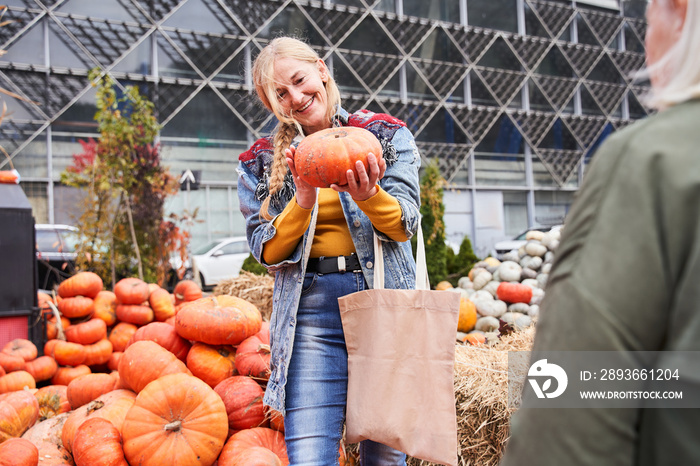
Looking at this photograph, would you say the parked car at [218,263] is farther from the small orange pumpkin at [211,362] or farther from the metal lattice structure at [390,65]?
the small orange pumpkin at [211,362]

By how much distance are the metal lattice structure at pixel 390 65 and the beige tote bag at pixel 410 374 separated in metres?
10.6

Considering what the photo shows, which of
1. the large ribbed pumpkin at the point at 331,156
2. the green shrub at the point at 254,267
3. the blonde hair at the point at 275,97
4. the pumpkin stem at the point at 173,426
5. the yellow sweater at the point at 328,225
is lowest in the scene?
the pumpkin stem at the point at 173,426

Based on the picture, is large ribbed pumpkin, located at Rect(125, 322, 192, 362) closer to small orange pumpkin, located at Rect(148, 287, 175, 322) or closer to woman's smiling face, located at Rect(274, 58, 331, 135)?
small orange pumpkin, located at Rect(148, 287, 175, 322)

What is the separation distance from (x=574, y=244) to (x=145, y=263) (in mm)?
7850

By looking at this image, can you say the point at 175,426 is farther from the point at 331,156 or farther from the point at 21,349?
the point at 21,349

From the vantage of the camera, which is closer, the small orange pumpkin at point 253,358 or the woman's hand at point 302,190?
the woman's hand at point 302,190

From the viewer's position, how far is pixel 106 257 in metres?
7.48

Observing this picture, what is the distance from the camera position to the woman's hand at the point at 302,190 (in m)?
1.81

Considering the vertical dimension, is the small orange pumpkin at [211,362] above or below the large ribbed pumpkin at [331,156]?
below

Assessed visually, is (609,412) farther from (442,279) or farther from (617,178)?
(442,279)

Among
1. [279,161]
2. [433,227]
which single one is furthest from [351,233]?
[433,227]

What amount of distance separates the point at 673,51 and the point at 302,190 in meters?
1.26

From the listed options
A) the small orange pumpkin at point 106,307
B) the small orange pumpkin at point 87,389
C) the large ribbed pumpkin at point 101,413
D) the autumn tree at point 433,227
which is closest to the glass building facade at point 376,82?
the autumn tree at point 433,227

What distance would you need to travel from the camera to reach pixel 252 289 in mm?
5605
